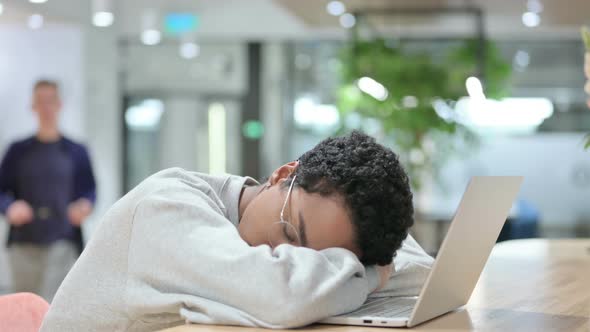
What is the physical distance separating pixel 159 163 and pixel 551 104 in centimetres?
463

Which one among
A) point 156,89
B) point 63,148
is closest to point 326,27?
point 156,89

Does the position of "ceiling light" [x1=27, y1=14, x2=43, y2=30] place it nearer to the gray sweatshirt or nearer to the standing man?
the standing man

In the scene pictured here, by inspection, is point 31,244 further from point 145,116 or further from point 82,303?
point 145,116

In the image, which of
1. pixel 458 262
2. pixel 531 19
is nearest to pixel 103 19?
pixel 531 19

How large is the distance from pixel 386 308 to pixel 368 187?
20cm

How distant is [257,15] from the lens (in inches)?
394

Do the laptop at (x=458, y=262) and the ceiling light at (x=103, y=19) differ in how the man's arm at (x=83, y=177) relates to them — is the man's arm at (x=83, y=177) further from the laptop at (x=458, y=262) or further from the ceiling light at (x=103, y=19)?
the laptop at (x=458, y=262)

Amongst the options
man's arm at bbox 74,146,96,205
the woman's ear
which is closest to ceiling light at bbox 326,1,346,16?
man's arm at bbox 74,146,96,205

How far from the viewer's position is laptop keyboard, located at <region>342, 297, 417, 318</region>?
1358 millimetres

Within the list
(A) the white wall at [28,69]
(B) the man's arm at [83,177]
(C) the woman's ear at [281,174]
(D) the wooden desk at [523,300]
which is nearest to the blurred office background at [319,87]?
(A) the white wall at [28,69]

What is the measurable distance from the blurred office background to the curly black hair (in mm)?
6152

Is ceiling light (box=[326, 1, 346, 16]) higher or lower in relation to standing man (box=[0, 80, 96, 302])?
higher

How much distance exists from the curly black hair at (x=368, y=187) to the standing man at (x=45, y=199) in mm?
4377

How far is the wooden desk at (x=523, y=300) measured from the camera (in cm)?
136
